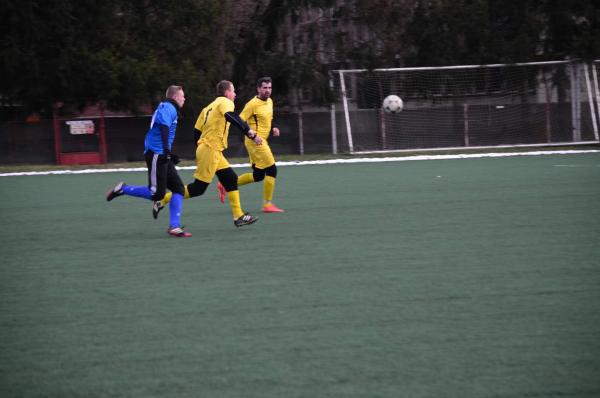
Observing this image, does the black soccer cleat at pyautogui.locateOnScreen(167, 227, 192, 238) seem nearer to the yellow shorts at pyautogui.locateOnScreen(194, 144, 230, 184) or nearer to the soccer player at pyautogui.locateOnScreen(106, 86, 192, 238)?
the soccer player at pyautogui.locateOnScreen(106, 86, 192, 238)

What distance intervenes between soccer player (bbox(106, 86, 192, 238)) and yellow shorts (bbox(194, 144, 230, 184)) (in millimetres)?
441

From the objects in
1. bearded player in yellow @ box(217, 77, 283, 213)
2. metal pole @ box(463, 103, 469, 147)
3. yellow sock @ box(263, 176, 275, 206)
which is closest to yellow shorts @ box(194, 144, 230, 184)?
bearded player in yellow @ box(217, 77, 283, 213)

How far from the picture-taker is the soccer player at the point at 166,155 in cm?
1062

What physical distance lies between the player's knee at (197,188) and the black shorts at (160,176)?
1.97ft

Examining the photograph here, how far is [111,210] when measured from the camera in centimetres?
1400

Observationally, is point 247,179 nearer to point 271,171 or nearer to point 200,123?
point 271,171

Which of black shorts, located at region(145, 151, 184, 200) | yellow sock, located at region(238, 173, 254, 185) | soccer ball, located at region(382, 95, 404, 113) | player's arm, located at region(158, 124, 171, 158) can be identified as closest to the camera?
player's arm, located at region(158, 124, 171, 158)

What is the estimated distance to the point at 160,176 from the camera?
10.9 meters

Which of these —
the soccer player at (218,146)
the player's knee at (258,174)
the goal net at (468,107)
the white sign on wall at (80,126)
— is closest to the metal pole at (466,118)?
the goal net at (468,107)

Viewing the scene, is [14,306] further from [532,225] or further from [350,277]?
[532,225]

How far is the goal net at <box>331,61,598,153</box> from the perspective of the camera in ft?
91.7

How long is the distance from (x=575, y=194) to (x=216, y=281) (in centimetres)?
787

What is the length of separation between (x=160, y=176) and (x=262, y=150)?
2.74 m

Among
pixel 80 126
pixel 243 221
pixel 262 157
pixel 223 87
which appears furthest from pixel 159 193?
pixel 80 126
